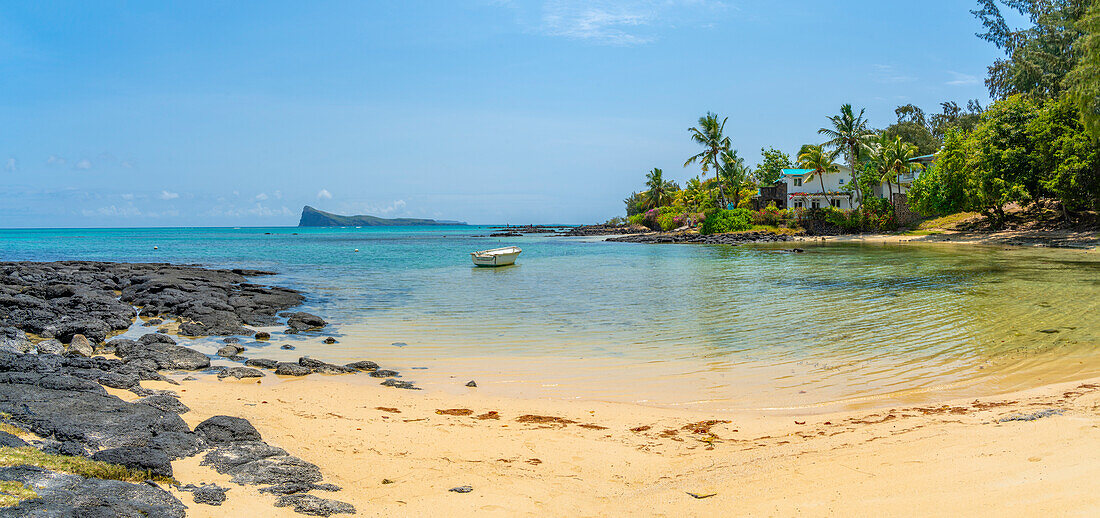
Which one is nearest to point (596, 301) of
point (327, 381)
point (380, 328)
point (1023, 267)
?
point (380, 328)

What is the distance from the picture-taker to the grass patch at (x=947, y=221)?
5346 centimetres

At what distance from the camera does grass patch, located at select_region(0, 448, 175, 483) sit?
454 cm

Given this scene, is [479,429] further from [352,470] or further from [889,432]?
[889,432]

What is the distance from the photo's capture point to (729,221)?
67250mm

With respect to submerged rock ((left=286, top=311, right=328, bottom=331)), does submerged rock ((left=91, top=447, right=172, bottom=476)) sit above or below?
above

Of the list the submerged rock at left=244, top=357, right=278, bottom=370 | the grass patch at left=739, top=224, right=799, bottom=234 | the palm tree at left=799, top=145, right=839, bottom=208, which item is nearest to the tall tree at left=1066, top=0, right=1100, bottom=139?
the palm tree at left=799, top=145, right=839, bottom=208

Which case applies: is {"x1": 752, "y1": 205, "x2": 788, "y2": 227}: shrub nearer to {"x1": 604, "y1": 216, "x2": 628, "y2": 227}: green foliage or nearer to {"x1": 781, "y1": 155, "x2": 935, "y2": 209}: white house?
{"x1": 781, "y1": 155, "x2": 935, "y2": 209}: white house

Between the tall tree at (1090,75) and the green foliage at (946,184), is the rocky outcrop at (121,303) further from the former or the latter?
the green foliage at (946,184)

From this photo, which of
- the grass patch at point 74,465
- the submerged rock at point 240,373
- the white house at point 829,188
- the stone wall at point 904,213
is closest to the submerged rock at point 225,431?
the grass patch at point 74,465

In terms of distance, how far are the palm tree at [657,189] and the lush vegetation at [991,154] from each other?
29.5ft

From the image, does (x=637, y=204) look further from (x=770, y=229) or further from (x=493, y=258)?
(x=493, y=258)

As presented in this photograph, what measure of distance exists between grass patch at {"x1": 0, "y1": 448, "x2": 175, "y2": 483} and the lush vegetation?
37.2 meters

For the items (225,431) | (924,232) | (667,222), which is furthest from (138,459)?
(667,222)

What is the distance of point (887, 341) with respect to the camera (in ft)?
40.9
